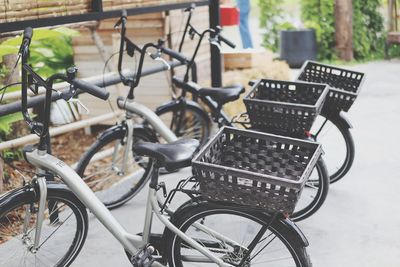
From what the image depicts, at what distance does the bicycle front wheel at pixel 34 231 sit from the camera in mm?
2836

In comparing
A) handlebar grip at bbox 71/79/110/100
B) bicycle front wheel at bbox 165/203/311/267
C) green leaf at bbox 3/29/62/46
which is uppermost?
green leaf at bbox 3/29/62/46

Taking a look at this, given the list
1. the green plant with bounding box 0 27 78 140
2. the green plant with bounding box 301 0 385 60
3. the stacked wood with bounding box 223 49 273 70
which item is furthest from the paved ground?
the green plant with bounding box 301 0 385 60

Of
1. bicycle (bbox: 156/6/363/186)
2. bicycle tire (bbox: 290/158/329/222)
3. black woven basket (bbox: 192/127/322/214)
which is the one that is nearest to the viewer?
black woven basket (bbox: 192/127/322/214)

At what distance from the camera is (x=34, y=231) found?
304 cm

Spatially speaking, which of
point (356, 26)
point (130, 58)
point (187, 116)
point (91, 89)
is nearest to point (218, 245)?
point (91, 89)

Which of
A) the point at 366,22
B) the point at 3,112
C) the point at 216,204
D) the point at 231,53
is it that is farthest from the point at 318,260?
the point at 366,22

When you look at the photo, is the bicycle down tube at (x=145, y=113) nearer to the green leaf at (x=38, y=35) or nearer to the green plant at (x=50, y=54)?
the green leaf at (x=38, y=35)

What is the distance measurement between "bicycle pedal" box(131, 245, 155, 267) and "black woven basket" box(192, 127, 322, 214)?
50 centimetres

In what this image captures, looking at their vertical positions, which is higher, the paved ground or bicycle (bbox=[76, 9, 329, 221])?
bicycle (bbox=[76, 9, 329, 221])

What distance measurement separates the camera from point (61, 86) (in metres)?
4.33

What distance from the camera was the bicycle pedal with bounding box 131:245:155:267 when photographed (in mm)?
2834

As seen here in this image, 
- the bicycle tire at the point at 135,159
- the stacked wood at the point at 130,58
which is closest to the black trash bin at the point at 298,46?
the stacked wood at the point at 130,58

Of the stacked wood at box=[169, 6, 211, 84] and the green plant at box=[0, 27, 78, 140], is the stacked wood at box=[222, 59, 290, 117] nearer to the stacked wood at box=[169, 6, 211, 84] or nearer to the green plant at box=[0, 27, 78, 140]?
the stacked wood at box=[169, 6, 211, 84]

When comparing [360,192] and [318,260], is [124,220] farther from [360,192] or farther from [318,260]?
[360,192]
